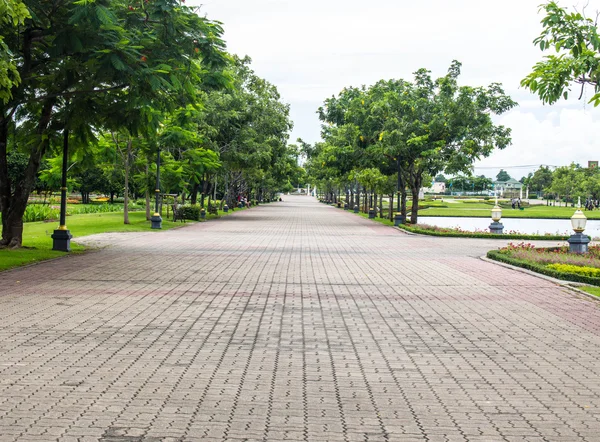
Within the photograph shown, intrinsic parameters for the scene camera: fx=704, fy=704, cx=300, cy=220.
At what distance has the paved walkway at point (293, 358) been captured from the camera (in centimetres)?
507

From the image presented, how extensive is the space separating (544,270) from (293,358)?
30.9ft

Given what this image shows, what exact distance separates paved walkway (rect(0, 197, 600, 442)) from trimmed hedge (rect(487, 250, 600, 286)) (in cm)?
70

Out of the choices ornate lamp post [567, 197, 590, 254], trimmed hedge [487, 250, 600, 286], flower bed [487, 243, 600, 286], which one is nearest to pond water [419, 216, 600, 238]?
ornate lamp post [567, 197, 590, 254]

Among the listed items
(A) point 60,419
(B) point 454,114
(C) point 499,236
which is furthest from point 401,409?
(B) point 454,114

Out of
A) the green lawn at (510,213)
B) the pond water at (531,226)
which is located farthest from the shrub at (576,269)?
the green lawn at (510,213)

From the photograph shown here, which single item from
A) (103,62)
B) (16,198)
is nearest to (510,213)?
(16,198)

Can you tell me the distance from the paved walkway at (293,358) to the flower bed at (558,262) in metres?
0.86

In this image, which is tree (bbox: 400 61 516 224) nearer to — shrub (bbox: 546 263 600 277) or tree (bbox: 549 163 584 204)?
shrub (bbox: 546 263 600 277)

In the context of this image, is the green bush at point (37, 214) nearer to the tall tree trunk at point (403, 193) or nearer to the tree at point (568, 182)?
the tall tree trunk at point (403, 193)

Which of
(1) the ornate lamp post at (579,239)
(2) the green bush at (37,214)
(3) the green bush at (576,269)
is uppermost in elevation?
(1) the ornate lamp post at (579,239)

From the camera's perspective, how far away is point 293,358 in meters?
7.12

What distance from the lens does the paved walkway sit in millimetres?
5070

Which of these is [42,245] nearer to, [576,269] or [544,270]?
[544,270]

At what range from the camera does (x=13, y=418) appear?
5.08 m
